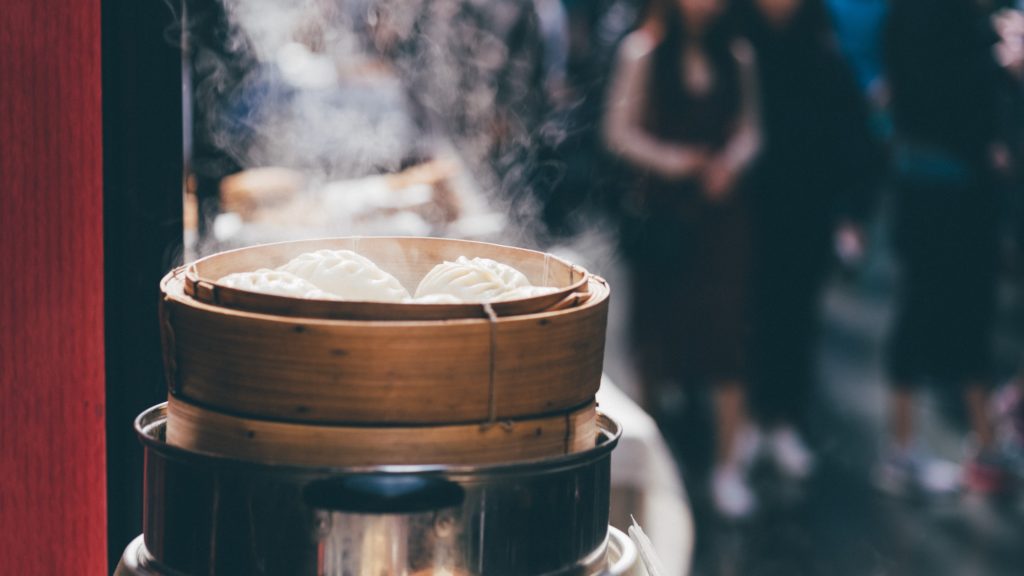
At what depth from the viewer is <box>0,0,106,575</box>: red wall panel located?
4.68 feet

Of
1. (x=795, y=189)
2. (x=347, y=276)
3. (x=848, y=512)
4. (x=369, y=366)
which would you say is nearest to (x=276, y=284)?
(x=347, y=276)

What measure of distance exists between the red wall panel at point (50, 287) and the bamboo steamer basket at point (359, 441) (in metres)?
0.41

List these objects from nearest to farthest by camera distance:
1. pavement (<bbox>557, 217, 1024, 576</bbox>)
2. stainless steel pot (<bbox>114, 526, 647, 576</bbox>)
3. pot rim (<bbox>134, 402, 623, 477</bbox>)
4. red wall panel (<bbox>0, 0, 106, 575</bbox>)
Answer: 1. pot rim (<bbox>134, 402, 623, 477</bbox>)
2. stainless steel pot (<bbox>114, 526, 647, 576</bbox>)
3. red wall panel (<bbox>0, 0, 106, 575</bbox>)
4. pavement (<bbox>557, 217, 1024, 576</bbox>)

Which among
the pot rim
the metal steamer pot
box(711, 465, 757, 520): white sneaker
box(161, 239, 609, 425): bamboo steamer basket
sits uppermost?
box(161, 239, 609, 425): bamboo steamer basket

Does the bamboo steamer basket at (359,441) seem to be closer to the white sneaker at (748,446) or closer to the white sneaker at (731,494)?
the white sneaker at (731,494)

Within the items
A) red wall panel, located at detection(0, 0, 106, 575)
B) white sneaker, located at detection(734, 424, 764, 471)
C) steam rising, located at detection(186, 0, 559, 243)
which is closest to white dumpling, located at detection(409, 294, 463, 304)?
red wall panel, located at detection(0, 0, 106, 575)

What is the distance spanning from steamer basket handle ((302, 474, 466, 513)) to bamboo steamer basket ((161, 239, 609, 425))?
0.21 feet

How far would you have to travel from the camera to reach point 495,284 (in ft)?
4.23

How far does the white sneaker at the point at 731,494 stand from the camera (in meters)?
4.57

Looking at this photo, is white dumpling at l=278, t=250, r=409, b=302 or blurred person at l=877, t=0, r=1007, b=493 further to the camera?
blurred person at l=877, t=0, r=1007, b=493

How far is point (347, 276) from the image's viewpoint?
50.8 inches

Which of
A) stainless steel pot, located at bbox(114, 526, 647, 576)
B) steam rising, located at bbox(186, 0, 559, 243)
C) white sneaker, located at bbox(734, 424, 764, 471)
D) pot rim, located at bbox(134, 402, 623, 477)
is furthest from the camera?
white sneaker, located at bbox(734, 424, 764, 471)

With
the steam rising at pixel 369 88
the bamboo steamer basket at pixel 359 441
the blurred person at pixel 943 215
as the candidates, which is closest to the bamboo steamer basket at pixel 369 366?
the bamboo steamer basket at pixel 359 441

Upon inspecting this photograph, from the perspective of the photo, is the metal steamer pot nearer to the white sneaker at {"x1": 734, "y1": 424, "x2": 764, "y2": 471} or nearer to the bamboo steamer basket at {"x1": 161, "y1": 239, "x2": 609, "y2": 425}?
the bamboo steamer basket at {"x1": 161, "y1": 239, "x2": 609, "y2": 425}
